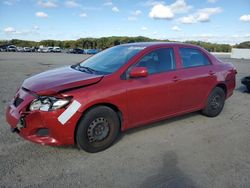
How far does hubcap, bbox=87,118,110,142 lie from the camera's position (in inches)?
151

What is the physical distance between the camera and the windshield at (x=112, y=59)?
4.34 meters

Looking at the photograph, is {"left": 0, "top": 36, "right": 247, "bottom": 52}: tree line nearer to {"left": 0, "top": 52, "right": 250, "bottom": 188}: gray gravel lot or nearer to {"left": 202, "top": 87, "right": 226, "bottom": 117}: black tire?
{"left": 202, "top": 87, "right": 226, "bottom": 117}: black tire

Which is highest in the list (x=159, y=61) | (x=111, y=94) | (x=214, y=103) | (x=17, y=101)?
(x=159, y=61)

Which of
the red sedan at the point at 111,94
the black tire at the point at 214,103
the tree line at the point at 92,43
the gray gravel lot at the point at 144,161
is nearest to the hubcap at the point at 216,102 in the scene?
the black tire at the point at 214,103

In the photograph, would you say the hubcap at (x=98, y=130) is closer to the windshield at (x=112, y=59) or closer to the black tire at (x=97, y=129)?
the black tire at (x=97, y=129)

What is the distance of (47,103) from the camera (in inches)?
141

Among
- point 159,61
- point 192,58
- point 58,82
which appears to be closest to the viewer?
point 58,82

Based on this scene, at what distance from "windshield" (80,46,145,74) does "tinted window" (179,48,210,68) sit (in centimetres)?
98

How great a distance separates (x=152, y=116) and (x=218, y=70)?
2.12m

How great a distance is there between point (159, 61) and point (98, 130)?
5.59ft

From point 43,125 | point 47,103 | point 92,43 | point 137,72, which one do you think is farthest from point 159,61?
point 92,43

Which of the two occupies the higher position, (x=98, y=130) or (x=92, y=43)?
(x=92, y=43)

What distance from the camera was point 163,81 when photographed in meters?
4.55

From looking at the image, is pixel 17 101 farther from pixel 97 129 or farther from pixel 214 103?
pixel 214 103
